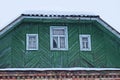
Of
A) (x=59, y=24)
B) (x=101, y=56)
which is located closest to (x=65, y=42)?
(x=59, y=24)

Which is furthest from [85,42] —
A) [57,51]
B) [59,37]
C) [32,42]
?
[32,42]

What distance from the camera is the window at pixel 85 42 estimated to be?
1700 centimetres

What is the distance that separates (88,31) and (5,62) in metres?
4.93

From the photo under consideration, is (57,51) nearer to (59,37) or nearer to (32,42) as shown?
(59,37)

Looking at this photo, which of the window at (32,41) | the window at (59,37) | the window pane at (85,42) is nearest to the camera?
the window at (32,41)

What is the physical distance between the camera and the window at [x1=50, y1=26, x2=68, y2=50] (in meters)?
16.9

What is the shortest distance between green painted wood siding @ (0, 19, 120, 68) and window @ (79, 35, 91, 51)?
0.58 feet

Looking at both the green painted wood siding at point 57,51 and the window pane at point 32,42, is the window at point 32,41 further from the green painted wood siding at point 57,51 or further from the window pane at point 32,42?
the green painted wood siding at point 57,51

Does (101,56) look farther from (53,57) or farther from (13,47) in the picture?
(13,47)

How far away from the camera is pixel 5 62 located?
16.2 meters

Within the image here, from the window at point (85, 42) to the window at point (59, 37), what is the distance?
2.79 ft

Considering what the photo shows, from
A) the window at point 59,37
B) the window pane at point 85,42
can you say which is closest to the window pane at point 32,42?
the window at point 59,37

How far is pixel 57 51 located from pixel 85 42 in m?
1.69

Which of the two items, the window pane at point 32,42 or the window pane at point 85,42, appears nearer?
the window pane at point 32,42
